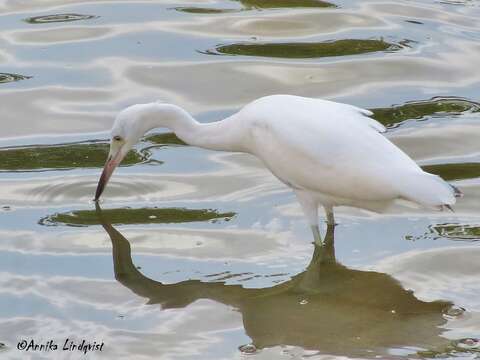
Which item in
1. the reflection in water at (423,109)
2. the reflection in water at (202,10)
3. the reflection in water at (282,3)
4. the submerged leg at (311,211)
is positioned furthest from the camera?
the reflection in water at (282,3)

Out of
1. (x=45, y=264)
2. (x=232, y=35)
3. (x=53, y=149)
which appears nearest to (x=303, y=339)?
(x=45, y=264)

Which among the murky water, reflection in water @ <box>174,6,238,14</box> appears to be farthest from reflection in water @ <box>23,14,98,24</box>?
reflection in water @ <box>174,6,238,14</box>

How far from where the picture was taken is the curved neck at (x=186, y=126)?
8648 millimetres

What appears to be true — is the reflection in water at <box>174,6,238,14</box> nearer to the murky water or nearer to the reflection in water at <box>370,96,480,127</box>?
the murky water

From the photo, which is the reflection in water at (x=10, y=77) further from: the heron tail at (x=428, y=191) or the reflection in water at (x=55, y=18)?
the heron tail at (x=428, y=191)

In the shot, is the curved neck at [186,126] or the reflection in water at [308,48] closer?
the curved neck at [186,126]

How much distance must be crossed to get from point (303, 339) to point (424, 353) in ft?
2.42

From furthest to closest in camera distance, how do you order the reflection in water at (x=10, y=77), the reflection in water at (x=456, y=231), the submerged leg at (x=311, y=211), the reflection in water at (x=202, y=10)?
the reflection in water at (x=202, y=10) < the reflection in water at (x=10, y=77) < the reflection in water at (x=456, y=231) < the submerged leg at (x=311, y=211)

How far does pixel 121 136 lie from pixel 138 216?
2.08 ft

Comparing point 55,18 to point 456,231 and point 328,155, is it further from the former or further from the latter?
point 456,231

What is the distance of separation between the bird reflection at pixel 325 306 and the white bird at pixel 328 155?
0.50m

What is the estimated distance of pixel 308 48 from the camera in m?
12.6

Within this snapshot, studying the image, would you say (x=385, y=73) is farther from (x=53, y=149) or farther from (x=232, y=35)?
(x=53, y=149)

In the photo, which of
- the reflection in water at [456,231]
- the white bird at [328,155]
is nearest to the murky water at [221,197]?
the reflection in water at [456,231]
